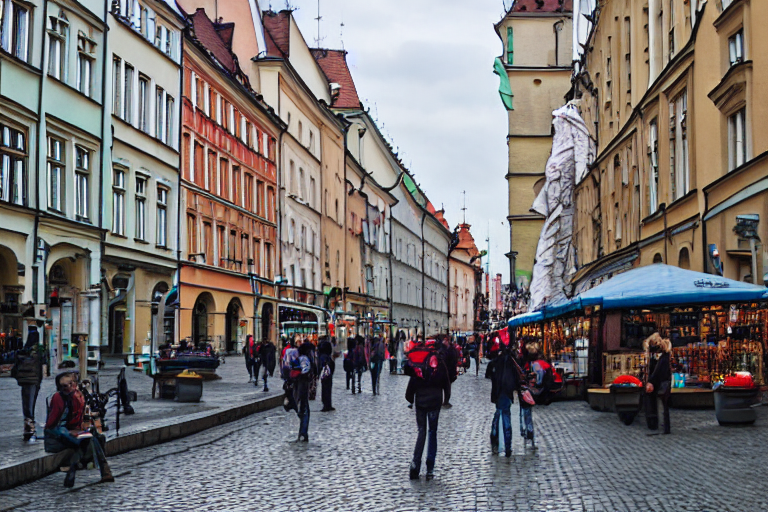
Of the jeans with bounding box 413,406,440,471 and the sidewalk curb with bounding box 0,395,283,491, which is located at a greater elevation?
the jeans with bounding box 413,406,440,471

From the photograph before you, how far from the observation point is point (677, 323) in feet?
85.9

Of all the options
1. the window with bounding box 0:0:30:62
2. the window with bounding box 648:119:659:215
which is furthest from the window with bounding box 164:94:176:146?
the window with bounding box 648:119:659:215

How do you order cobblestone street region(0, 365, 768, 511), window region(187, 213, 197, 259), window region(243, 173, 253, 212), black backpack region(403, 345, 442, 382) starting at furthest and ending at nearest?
window region(243, 173, 253, 212), window region(187, 213, 197, 259), black backpack region(403, 345, 442, 382), cobblestone street region(0, 365, 768, 511)

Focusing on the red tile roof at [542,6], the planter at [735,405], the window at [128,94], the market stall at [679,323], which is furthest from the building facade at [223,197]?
the red tile roof at [542,6]

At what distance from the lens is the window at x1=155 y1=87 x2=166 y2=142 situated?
3922 cm

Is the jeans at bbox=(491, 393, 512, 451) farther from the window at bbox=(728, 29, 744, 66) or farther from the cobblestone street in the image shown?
the window at bbox=(728, 29, 744, 66)

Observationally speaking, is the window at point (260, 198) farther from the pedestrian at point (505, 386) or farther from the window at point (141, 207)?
the pedestrian at point (505, 386)

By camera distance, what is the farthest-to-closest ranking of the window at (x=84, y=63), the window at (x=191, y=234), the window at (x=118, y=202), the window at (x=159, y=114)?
the window at (x=191, y=234), the window at (x=159, y=114), the window at (x=118, y=202), the window at (x=84, y=63)

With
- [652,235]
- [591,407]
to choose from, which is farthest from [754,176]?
[652,235]

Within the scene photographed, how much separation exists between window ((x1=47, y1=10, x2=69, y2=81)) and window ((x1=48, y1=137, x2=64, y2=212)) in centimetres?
182

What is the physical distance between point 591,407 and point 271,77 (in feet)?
119

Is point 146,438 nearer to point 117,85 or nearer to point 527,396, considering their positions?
point 527,396

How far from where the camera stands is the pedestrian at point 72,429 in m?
13.0

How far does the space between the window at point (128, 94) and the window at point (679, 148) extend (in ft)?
55.9
